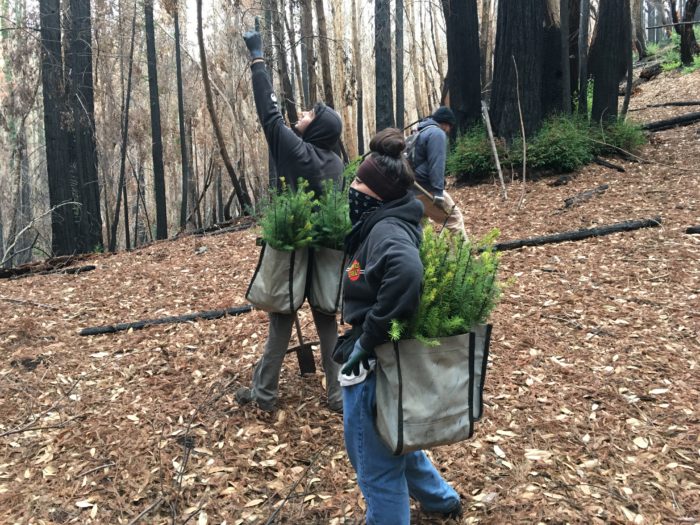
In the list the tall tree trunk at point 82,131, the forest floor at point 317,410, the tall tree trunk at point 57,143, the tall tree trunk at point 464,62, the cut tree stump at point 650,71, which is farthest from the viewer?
the cut tree stump at point 650,71

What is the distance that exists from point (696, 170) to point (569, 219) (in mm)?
3066

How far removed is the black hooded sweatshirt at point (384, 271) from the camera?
2.14m

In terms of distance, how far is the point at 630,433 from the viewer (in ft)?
11.6

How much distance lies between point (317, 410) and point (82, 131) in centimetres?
911

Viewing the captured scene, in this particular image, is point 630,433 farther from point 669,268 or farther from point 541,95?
point 541,95

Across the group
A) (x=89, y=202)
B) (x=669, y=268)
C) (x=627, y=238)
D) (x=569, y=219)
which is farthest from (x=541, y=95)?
(x=89, y=202)

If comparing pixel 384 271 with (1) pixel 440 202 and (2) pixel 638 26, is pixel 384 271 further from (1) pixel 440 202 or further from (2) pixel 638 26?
(2) pixel 638 26

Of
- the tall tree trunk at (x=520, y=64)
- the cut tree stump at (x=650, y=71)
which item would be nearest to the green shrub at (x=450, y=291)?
the tall tree trunk at (x=520, y=64)

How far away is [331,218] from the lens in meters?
3.57

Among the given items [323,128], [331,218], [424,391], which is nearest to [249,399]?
[331,218]

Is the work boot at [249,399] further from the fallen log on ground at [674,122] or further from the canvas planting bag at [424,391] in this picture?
the fallen log on ground at [674,122]

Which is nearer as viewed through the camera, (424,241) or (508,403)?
(424,241)

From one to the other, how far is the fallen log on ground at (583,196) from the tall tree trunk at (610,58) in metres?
2.54

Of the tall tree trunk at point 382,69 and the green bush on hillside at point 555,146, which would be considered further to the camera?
the tall tree trunk at point 382,69
